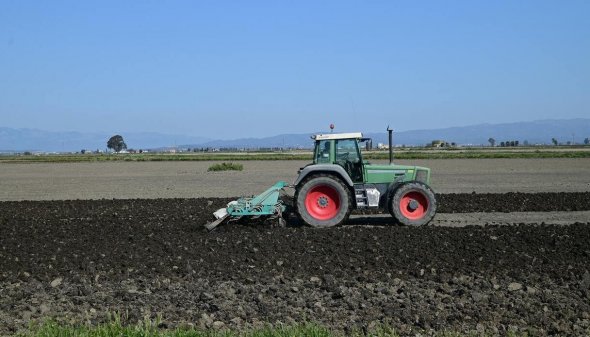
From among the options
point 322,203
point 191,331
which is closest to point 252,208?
point 322,203

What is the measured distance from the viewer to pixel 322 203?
1670 cm

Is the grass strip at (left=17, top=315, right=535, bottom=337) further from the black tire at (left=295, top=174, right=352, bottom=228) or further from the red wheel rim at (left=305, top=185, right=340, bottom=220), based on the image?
the red wheel rim at (left=305, top=185, right=340, bottom=220)

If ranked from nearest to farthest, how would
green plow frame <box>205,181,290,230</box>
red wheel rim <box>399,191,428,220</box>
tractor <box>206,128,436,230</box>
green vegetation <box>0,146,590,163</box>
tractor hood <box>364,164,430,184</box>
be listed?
green plow frame <box>205,181,290,230</box>, tractor <box>206,128,436,230</box>, red wheel rim <box>399,191,428,220</box>, tractor hood <box>364,164,430,184</box>, green vegetation <box>0,146,590,163</box>

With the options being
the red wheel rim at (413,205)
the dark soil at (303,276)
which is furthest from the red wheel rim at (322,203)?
the red wheel rim at (413,205)

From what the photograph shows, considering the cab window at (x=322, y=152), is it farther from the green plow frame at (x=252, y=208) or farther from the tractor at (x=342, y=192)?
the green plow frame at (x=252, y=208)

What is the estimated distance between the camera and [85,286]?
10812 millimetres

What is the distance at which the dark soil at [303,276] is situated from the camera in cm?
912

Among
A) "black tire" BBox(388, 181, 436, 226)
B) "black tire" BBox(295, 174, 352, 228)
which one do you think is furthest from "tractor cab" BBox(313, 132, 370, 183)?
"black tire" BBox(388, 181, 436, 226)

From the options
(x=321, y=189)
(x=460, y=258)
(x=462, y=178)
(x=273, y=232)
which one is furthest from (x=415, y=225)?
(x=462, y=178)

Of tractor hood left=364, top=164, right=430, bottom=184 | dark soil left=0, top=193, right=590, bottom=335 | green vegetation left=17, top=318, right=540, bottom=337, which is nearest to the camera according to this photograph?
green vegetation left=17, top=318, right=540, bottom=337

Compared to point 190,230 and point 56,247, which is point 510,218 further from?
point 56,247

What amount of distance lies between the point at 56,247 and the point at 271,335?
26.1ft

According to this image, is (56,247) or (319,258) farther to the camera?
(56,247)

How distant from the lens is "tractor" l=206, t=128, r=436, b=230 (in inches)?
Answer: 647
